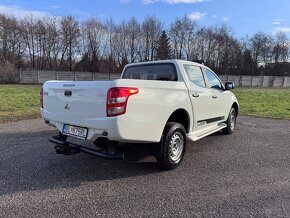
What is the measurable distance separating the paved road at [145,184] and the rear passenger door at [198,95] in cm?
77

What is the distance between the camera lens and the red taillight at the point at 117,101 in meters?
3.90

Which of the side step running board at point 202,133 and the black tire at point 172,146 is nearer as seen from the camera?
the black tire at point 172,146

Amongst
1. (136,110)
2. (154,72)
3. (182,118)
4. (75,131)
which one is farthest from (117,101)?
(154,72)

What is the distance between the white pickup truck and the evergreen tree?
189ft

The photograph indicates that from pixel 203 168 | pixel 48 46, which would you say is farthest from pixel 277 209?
pixel 48 46

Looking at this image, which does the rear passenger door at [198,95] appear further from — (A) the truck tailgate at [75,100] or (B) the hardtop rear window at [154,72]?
(A) the truck tailgate at [75,100]

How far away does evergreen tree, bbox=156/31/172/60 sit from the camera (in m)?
62.8

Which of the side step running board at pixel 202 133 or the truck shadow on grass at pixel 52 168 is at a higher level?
the side step running board at pixel 202 133

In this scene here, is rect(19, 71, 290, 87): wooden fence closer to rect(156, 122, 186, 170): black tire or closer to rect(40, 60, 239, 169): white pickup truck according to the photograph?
rect(40, 60, 239, 169): white pickup truck

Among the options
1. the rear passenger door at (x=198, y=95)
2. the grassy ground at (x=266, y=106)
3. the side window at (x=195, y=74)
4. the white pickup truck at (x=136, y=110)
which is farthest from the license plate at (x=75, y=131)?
the grassy ground at (x=266, y=106)

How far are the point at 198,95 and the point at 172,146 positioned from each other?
132 cm

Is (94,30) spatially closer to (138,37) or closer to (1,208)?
(138,37)

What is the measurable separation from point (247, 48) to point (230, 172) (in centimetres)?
7803

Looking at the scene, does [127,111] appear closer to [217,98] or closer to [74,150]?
[74,150]
